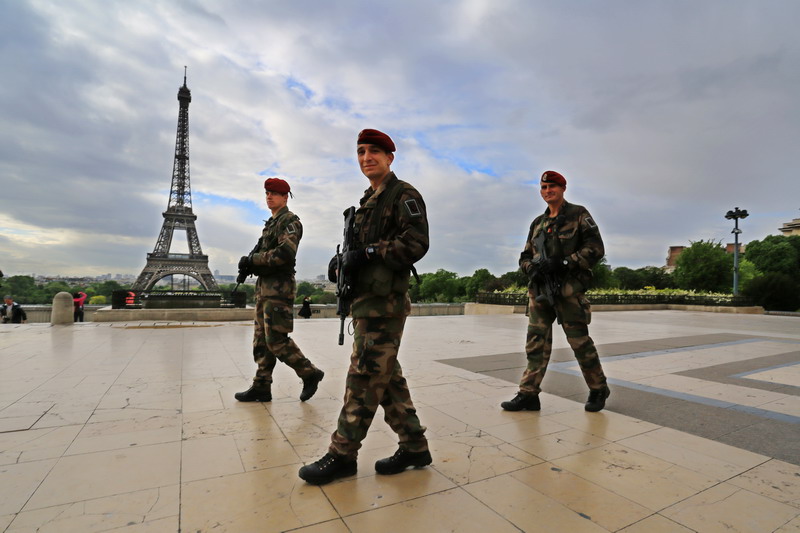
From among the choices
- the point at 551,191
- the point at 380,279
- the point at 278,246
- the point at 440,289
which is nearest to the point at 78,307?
the point at 278,246

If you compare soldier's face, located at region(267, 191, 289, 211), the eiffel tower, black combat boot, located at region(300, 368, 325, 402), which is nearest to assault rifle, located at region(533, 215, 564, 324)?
black combat boot, located at region(300, 368, 325, 402)

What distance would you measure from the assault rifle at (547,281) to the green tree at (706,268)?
3656 centimetres

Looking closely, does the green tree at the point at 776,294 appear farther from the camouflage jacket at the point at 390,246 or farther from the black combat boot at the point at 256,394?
the camouflage jacket at the point at 390,246

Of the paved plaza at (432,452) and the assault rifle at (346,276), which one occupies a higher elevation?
the assault rifle at (346,276)

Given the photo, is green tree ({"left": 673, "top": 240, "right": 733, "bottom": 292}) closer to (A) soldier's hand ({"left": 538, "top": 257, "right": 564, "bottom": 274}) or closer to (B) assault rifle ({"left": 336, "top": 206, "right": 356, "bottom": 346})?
(A) soldier's hand ({"left": 538, "top": 257, "right": 564, "bottom": 274})

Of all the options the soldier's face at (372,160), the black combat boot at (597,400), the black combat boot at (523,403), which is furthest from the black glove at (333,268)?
the black combat boot at (597,400)

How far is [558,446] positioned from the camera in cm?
311

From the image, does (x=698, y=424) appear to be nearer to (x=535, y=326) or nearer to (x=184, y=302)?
(x=535, y=326)

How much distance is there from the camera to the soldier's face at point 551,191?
13.3ft

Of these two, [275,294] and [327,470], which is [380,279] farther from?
[275,294]

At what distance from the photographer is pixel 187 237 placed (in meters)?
51.4

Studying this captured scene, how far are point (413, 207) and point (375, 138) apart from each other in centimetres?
53

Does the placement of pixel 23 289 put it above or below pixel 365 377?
above

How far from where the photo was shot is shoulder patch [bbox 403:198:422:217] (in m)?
2.55
